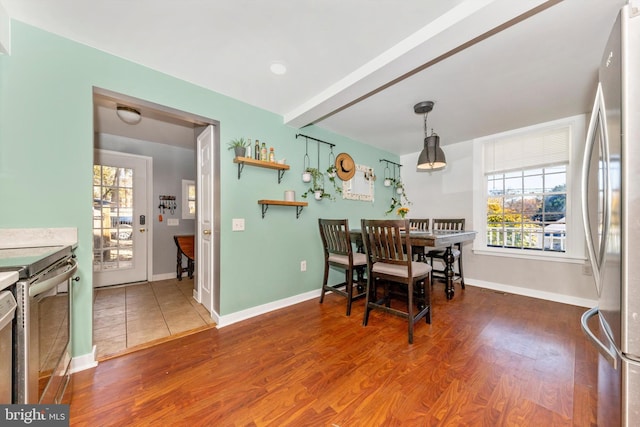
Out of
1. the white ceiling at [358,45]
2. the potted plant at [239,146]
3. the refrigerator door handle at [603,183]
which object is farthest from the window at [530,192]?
the potted plant at [239,146]

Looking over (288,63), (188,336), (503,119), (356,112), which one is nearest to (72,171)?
(188,336)

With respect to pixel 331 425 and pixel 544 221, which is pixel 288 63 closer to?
pixel 331 425

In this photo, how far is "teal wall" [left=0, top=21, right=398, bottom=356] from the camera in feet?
4.91

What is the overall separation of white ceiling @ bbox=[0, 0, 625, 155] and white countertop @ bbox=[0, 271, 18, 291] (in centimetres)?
152

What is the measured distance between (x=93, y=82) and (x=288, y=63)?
55.7 inches

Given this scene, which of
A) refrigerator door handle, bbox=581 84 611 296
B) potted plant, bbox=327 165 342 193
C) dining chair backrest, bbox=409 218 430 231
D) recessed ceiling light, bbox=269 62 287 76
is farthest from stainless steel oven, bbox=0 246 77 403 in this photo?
dining chair backrest, bbox=409 218 430 231

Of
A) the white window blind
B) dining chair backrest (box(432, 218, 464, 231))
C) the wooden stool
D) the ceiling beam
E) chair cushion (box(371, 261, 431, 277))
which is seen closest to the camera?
the ceiling beam

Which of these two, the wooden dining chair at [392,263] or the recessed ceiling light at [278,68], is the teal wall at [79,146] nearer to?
the recessed ceiling light at [278,68]

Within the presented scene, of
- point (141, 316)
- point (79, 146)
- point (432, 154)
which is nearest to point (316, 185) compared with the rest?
point (432, 154)

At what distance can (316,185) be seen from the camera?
3150 millimetres

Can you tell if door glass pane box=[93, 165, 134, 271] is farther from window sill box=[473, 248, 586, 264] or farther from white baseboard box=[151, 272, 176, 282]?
window sill box=[473, 248, 586, 264]

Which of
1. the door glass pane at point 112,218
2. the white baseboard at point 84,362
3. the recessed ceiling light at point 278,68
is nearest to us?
the white baseboard at point 84,362

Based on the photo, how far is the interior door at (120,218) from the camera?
351cm

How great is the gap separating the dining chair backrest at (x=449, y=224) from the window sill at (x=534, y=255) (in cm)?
42
